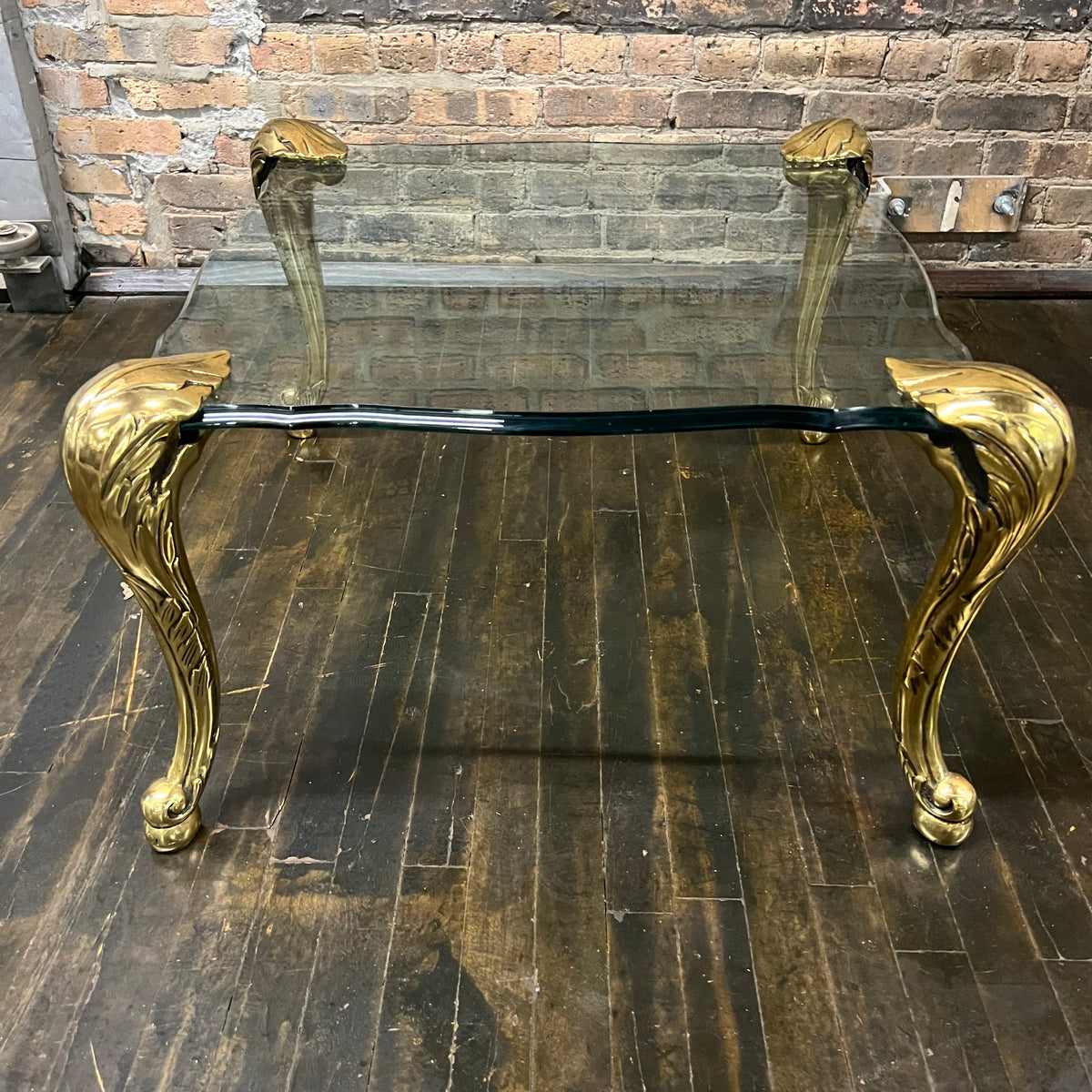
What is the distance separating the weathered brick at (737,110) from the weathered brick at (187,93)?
975 millimetres

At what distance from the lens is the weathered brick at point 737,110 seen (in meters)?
2.24

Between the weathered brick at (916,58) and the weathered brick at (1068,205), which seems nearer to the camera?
the weathered brick at (916,58)

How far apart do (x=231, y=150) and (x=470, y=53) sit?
1.98 ft

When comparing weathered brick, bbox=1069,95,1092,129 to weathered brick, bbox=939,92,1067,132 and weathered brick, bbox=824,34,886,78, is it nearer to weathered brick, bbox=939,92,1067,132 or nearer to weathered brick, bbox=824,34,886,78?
weathered brick, bbox=939,92,1067,132

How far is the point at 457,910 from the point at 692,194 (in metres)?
1.16

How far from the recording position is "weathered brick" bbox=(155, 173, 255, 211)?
239 centimetres

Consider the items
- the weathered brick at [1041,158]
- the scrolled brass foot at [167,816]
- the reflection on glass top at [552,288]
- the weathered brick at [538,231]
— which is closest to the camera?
the reflection on glass top at [552,288]

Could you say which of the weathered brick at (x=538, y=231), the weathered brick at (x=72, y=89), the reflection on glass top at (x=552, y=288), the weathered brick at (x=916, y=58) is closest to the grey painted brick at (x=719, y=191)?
the reflection on glass top at (x=552, y=288)

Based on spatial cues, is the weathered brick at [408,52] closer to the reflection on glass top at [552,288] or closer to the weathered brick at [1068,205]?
the reflection on glass top at [552,288]

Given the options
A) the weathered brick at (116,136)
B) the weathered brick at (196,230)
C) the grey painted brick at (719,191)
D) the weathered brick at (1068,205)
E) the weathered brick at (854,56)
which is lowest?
the weathered brick at (196,230)

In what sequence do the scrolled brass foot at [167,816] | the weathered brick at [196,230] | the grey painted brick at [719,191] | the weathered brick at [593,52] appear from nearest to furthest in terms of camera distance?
the scrolled brass foot at [167,816] < the grey painted brick at [719,191] < the weathered brick at [593,52] < the weathered brick at [196,230]

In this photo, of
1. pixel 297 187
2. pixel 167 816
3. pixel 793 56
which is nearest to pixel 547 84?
pixel 793 56

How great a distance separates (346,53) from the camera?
7.22ft

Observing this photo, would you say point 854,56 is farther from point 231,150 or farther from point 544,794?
point 544,794
